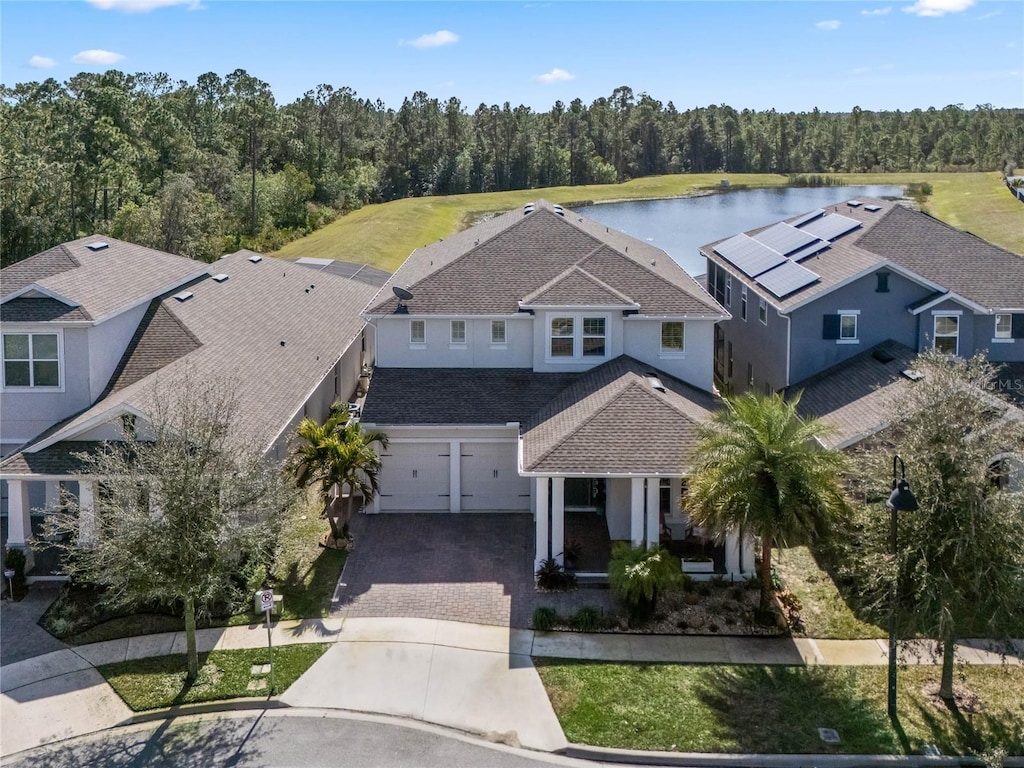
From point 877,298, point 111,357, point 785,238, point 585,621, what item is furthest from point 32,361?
point 785,238

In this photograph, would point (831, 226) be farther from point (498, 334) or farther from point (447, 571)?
point (447, 571)

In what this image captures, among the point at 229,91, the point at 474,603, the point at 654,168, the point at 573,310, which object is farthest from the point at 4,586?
the point at 654,168

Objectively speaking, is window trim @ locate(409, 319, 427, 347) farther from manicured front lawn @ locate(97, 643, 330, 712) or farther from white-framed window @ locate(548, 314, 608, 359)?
manicured front lawn @ locate(97, 643, 330, 712)

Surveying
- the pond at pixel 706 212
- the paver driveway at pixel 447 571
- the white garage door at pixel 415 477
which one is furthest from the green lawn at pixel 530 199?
the paver driveway at pixel 447 571

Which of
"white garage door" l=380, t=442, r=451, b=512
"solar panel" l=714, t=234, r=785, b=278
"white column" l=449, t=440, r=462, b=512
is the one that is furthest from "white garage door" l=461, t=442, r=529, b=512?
"solar panel" l=714, t=234, r=785, b=278

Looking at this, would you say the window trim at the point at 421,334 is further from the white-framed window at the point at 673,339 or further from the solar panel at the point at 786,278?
the solar panel at the point at 786,278

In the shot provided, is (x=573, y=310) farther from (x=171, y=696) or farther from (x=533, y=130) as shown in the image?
(x=533, y=130)
